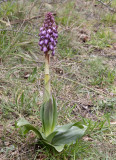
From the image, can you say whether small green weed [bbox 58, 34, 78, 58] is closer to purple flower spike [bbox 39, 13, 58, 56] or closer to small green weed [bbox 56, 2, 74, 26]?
small green weed [bbox 56, 2, 74, 26]

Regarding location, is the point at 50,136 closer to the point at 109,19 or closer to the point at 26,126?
the point at 26,126

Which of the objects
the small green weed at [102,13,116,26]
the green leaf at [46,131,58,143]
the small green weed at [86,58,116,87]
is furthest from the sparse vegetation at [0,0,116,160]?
the small green weed at [102,13,116,26]

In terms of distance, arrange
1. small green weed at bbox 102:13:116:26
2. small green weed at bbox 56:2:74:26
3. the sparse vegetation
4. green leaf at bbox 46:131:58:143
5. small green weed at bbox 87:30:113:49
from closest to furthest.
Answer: green leaf at bbox 46:131:58:143, the sparse vegetation, small green weed at bbox 87:30:113:49, small green weed at bbox 56:2:74:26, small green weed at bbox 102:13:116:26

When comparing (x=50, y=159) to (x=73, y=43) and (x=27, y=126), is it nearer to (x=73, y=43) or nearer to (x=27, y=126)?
(x=27, y=126)

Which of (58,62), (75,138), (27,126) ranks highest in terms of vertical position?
(58,62)

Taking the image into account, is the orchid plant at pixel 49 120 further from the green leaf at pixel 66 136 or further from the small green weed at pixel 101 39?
the small green weed at pixel 101 39

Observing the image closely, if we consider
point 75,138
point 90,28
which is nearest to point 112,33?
point 90,28

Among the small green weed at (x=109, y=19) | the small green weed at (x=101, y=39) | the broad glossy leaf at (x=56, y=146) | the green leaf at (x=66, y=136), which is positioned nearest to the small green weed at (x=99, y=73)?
the small green weed at (x=101, y=39)

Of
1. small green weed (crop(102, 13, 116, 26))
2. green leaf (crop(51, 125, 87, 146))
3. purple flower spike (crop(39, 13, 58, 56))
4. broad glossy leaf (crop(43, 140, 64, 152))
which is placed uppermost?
small green weed (crop(102, 13, 116, 26))

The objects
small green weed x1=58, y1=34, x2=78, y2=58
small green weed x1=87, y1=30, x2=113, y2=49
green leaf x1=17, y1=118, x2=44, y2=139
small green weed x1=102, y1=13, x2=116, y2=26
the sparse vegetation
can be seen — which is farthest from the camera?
small green weed x1=102, y1=13, x2=116, y2=26
